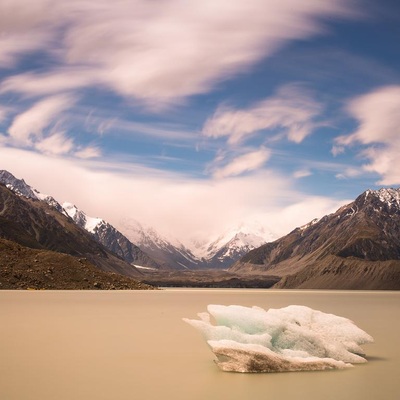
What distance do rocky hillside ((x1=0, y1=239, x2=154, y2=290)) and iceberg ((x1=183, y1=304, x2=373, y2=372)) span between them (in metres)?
106

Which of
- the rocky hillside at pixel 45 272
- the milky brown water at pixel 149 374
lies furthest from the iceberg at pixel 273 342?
the rocky hillside at pixel 45 272

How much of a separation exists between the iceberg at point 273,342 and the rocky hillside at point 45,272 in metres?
106

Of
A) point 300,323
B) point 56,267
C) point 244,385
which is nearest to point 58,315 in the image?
point 300,323

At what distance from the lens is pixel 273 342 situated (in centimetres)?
2261

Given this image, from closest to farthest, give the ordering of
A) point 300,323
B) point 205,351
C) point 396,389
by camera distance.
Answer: point 396,389 < point 300,323 < point 205,351

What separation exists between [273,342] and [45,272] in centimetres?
11333

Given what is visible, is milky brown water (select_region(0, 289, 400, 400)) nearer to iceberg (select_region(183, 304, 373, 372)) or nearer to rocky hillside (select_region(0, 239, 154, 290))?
iceberg (select_region(183, 304, 373, 372))

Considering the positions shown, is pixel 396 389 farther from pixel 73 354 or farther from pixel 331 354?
pixel 73 354

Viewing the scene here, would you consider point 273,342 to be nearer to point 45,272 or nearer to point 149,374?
point 149,374

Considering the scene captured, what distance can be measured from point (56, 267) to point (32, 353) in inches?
4372

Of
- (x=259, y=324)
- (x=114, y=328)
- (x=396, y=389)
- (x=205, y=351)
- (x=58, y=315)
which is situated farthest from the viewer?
(x=58, y=315)

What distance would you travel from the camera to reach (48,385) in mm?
18188

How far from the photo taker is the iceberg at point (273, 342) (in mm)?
20641

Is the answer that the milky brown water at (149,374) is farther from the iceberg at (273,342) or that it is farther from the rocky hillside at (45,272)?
the rocky hillside at (45,272)
